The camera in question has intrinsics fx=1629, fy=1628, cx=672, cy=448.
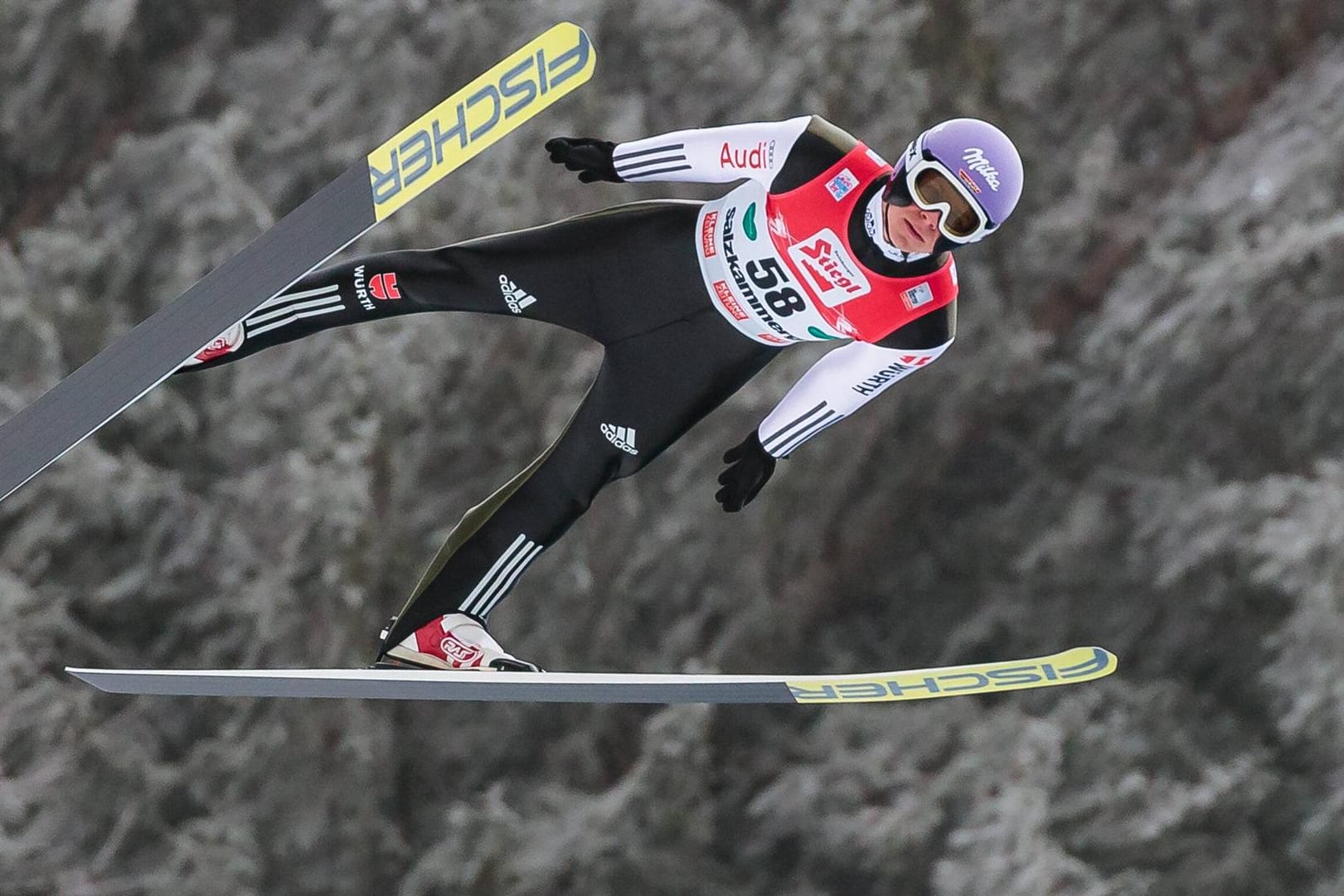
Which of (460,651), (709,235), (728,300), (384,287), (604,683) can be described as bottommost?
(604,683)

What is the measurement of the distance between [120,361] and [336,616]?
3.32m

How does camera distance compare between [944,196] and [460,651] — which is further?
[460,651]

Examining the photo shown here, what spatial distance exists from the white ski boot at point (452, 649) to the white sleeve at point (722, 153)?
0.80 metres

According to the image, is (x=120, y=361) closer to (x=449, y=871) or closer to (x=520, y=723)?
(x=449, y=871)

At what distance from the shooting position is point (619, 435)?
2.70m

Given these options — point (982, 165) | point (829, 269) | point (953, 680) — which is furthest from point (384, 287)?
point (953, 680)

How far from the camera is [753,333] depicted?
2664 millimetres

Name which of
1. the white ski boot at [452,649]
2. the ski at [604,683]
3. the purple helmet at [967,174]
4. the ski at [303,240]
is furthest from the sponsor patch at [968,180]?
the white ski boot at [452,649]

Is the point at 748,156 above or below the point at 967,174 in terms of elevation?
above

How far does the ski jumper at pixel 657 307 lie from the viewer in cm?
254

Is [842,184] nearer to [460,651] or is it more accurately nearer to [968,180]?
[968,180]

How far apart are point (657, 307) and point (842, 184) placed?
14.8 inches

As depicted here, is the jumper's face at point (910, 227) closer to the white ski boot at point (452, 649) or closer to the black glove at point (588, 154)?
the black glove at point (588, 154)

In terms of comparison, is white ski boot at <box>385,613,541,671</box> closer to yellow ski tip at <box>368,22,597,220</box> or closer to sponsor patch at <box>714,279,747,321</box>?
Answer: sponsor patch at <box>714,279,747,321</box>
